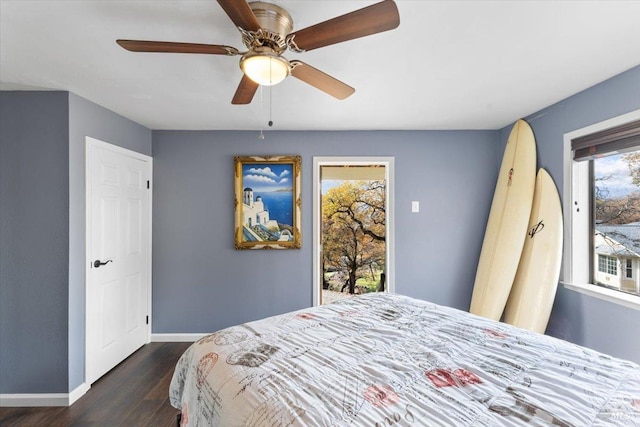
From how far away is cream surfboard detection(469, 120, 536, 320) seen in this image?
2734 mm

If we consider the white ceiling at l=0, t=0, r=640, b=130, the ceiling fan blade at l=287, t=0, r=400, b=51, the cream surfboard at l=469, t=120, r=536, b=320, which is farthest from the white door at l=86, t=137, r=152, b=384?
the cream surfboard at l=469, t=120, r=536, b=320

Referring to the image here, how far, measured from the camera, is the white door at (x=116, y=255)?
8.05ft

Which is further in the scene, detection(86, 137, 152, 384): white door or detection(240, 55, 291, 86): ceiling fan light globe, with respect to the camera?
detection(86, 137, 152, 384): white door

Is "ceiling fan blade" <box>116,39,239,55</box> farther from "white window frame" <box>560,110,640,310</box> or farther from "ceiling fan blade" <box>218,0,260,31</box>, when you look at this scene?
"white window frame" <box>560,110,640,310</box>

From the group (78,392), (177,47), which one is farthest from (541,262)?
(78,392)

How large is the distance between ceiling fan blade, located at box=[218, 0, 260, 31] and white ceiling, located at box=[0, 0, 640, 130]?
255 millimetres

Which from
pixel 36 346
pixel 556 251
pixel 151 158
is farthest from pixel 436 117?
pixel 36 346

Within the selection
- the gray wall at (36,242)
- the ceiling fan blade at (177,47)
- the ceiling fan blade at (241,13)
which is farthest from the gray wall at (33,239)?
the ceiling fan blade at (241,13)

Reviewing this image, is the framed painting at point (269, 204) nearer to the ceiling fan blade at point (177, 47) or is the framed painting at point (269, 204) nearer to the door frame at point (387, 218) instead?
the door frame at point (387, 218)

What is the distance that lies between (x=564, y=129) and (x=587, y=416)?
241 centimetres

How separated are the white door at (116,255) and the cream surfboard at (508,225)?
3.44m

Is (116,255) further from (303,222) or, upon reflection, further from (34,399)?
(303,222)

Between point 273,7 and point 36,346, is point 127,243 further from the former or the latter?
point 273,7

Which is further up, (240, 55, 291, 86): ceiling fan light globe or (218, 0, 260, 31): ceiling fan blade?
(218, 0, 260, 31): ceiling fan blade
